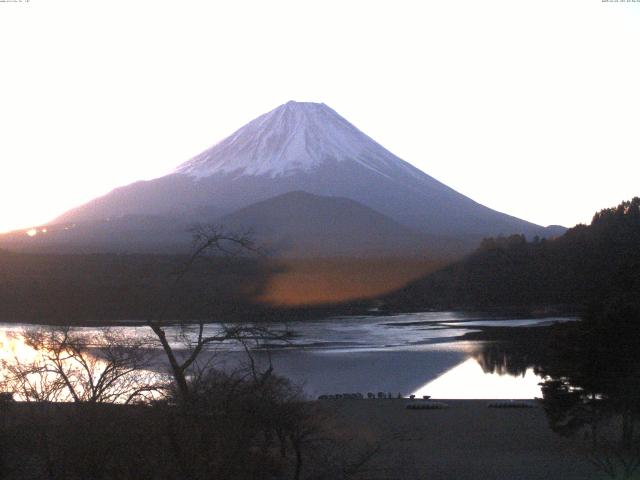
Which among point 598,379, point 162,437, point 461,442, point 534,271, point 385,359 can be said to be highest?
point 534,271

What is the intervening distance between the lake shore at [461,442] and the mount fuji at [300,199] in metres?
29.2

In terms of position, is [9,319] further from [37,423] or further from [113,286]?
[37,423]

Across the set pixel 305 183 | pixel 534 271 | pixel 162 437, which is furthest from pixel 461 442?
pixel 305 183

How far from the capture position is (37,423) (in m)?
6.04

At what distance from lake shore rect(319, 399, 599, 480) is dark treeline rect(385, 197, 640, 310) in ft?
69.2

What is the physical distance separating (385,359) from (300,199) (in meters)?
40.7

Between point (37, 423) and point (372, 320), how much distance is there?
2350cm

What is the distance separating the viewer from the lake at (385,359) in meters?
15.0

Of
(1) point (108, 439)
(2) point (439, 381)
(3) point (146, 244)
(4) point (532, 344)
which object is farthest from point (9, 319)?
(3) point (146, 244)

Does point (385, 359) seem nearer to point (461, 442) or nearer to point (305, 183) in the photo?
point (461, 442)

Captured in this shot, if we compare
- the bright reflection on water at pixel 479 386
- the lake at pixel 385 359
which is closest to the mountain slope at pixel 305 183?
the lake at pixel 385 359

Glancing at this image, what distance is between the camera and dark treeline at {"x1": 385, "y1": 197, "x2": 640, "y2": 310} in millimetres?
35312

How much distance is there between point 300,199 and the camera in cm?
5962

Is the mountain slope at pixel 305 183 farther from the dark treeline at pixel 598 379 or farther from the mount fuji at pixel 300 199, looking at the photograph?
the dark treeline at pixel 598 379
